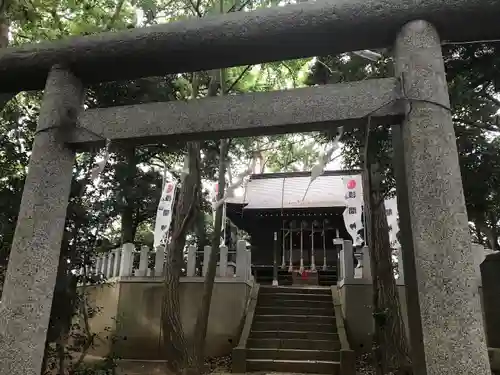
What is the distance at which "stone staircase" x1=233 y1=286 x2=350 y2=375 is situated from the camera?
9.87 m

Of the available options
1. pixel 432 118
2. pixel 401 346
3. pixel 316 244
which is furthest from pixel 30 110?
pixel 316 244

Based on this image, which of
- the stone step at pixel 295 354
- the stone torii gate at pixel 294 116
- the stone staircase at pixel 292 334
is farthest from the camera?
the stone step at pixel 295 354

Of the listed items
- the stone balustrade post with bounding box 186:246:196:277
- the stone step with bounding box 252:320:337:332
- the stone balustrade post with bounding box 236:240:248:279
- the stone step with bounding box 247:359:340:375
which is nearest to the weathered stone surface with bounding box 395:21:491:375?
the stone step with bounding box 247:359:340:375

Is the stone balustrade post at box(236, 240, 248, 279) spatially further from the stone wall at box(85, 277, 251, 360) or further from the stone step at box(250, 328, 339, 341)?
the stone step at box(250, 328, 339, 341)

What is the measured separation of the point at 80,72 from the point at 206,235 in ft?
52.3

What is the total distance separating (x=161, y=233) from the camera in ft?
40.3

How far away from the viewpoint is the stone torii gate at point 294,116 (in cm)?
282

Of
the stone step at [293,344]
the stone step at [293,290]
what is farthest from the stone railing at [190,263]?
the stone step at [293,344]

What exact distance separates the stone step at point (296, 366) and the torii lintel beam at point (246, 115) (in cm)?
764

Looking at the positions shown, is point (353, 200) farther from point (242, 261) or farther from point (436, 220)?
point (436, 220)

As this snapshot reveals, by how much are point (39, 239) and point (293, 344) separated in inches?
330

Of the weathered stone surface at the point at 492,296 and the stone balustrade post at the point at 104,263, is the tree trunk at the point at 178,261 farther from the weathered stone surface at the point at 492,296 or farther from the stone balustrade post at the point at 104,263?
the weathered stone surface at the point at 492,296

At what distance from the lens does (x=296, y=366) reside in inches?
384

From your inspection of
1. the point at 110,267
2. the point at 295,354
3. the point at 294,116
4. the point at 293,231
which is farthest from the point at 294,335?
the point at 294,116
